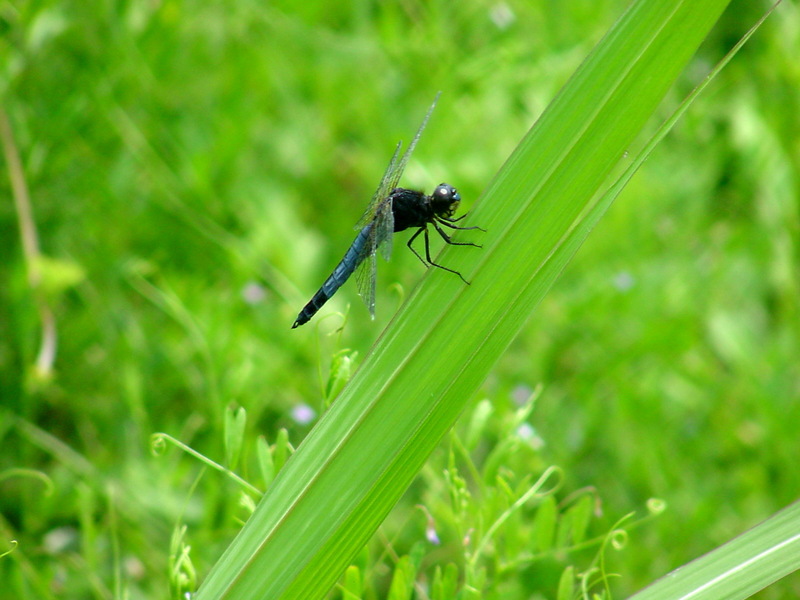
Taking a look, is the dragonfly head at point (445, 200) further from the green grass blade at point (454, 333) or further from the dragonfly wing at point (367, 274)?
the green grass blade at point (454, 333)

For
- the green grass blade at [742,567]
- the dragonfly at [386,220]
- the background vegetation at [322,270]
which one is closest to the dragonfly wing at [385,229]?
the dragonfly at [386,220]

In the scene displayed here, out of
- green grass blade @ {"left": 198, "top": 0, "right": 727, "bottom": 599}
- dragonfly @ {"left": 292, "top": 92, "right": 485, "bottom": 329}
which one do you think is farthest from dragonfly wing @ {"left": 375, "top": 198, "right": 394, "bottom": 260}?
green grass blade @ {"left": 198, "top": 0, "right": 727, "bottom": 599}

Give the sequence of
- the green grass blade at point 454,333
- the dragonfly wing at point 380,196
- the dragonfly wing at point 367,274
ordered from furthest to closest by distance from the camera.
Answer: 1. the dragonfly wing at point 380,196
2. the dragonfly wing at point 367,274
3. the green grass blade at point 454,333

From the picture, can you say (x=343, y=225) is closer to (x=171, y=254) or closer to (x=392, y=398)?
(x=171, y=254)

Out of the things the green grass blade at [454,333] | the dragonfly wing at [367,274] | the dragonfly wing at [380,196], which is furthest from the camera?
the dragonfly wing at [380,196]

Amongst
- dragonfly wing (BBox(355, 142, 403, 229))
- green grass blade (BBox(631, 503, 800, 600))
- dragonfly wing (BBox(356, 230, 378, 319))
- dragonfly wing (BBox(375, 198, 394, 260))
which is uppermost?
dragonfly wing (BBox(355, 142, 403, 229))

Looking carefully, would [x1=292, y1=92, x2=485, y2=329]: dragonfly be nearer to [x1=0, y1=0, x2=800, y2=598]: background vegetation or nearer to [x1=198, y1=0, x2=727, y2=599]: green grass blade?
[x1=0, y1=0, x2=800, y2=598]: background vegetation
